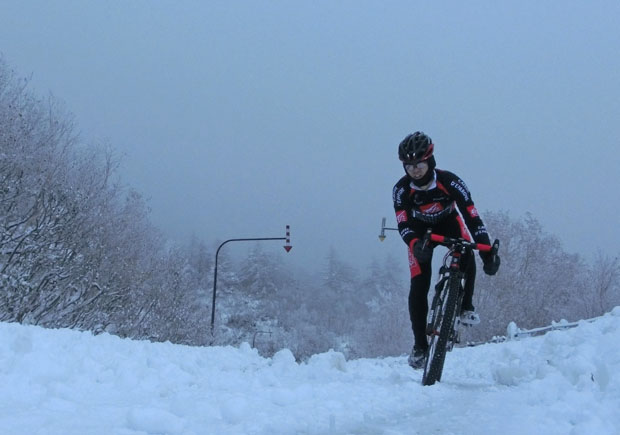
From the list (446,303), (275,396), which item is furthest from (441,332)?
(275,396)

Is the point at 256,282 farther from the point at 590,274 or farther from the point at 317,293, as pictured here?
the point at 590,274

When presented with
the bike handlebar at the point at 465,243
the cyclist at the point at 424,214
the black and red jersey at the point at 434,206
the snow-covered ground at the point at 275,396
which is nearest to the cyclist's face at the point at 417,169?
the cyclist at the point at 424,214

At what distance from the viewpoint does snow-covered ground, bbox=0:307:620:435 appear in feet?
8.47

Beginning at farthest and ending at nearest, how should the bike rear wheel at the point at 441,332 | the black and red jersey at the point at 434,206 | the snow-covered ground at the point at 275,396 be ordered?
the black and red jersey at the point at 434,206, the bike rear wheel at the point at 441,332, the snow-covered ground at the point at 275,396

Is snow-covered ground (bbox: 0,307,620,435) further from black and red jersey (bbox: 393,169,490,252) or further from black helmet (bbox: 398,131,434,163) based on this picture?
black helmet (bbox: 398,131,434,163)

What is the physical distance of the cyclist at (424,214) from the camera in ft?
17.2

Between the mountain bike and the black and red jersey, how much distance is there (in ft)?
0.74

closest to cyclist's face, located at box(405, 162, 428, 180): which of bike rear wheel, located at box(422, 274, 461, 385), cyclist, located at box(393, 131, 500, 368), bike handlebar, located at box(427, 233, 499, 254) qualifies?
cyclist, located at box(393, 131, 500, 368)

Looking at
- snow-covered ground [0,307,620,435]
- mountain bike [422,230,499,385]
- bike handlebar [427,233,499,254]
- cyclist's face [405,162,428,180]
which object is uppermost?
cyclist's face [405,162,428,180]

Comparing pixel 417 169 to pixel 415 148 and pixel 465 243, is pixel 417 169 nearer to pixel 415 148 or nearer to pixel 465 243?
pixel 415 148

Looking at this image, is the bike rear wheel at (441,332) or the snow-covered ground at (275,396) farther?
the bike rear wheel at (441,332)

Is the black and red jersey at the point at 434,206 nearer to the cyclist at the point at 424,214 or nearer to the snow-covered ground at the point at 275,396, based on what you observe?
the cyclist at the point at 424,214

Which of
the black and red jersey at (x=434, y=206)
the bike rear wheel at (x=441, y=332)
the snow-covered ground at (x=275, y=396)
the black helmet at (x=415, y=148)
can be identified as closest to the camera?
the snow-covered ground at (x=275, y=396)

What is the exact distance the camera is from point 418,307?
5.51 meters
